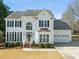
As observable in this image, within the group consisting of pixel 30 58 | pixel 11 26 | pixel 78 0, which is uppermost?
pixel 78 0

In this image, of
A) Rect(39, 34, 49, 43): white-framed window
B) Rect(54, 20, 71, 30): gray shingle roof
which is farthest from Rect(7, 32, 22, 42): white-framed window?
Rect(54, 20, 71, 30): gray shingle roof

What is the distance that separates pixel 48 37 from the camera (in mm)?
48562

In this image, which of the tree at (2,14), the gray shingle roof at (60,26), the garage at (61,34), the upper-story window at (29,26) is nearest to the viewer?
the upper-story window at (29,26)

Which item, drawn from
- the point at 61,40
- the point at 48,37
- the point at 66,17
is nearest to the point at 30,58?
the point at 48,37

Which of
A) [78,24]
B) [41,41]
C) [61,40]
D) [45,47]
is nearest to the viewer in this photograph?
[45,47]

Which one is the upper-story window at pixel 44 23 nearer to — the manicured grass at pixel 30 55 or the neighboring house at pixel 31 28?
the neighboring house at pixel 31 28

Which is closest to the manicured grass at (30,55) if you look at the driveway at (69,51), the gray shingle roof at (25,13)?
the driveway at (69,51)

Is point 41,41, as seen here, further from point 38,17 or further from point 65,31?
point 65,31

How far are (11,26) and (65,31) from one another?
14424 mm

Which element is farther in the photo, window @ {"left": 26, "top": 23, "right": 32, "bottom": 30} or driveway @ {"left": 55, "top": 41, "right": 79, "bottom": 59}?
window @ {"left": 26, "top": 23, "right": 32, "bottom": 30}

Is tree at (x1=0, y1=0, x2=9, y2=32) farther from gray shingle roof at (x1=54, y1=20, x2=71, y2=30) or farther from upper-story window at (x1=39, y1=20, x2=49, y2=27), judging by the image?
upper-story window at (x1=39, y1=20, x2=49, y2=27)

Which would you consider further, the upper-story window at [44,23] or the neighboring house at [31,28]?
the upper-story window at [44,23]

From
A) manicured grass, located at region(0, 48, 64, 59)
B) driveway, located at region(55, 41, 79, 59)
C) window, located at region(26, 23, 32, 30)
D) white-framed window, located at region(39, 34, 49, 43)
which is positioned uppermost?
window, located at region(26, 23, 32, 30)

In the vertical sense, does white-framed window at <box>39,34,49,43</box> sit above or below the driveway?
above
